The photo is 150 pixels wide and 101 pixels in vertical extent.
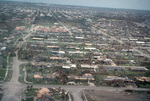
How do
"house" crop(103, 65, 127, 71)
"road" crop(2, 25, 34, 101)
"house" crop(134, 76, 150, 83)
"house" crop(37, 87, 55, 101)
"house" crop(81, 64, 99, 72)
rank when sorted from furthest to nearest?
"house" crop(103, 65, 127, 71), "house" crop(81, 64, 99, 72), "house" crop(134, 76, 150, 83), "road" crop(2, 25, 34, 101), "house" crop(37, 87, 55, 101)

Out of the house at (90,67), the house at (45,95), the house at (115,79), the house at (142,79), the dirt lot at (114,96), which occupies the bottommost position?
the dirt lot at (114,96)

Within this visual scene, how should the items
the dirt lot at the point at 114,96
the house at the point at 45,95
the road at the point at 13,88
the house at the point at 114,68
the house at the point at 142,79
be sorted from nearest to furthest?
the house at the point at 45,95
the road at the point at 13,88
the dirt lot at the point at 114,96
the house at the point at 142,79
the house at the point at 114,68

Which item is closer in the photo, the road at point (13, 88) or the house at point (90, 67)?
the road at point (13, 88)

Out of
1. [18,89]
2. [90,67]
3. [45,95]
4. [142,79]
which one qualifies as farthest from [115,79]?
[18,89]

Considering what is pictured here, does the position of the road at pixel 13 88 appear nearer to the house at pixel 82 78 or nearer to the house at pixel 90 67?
the house at pixel 82 78

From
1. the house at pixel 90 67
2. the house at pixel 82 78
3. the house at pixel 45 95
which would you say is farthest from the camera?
the house at pixel 90 67

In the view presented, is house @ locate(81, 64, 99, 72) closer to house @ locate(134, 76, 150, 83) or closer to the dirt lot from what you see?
the dirt lot

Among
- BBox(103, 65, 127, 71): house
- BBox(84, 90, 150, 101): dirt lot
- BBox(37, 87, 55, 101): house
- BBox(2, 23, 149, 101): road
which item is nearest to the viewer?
BBox(37, 87, 55, 101): house

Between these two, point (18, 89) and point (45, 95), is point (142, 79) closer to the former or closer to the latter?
point (45, 95)

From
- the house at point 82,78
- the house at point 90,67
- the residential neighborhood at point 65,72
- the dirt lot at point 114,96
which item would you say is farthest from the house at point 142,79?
the house at point 82,78

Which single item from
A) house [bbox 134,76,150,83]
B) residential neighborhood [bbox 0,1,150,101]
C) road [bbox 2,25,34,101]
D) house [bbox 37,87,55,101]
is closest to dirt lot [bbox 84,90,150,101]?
residential neighborhood [bbox 0,1,150,101]
